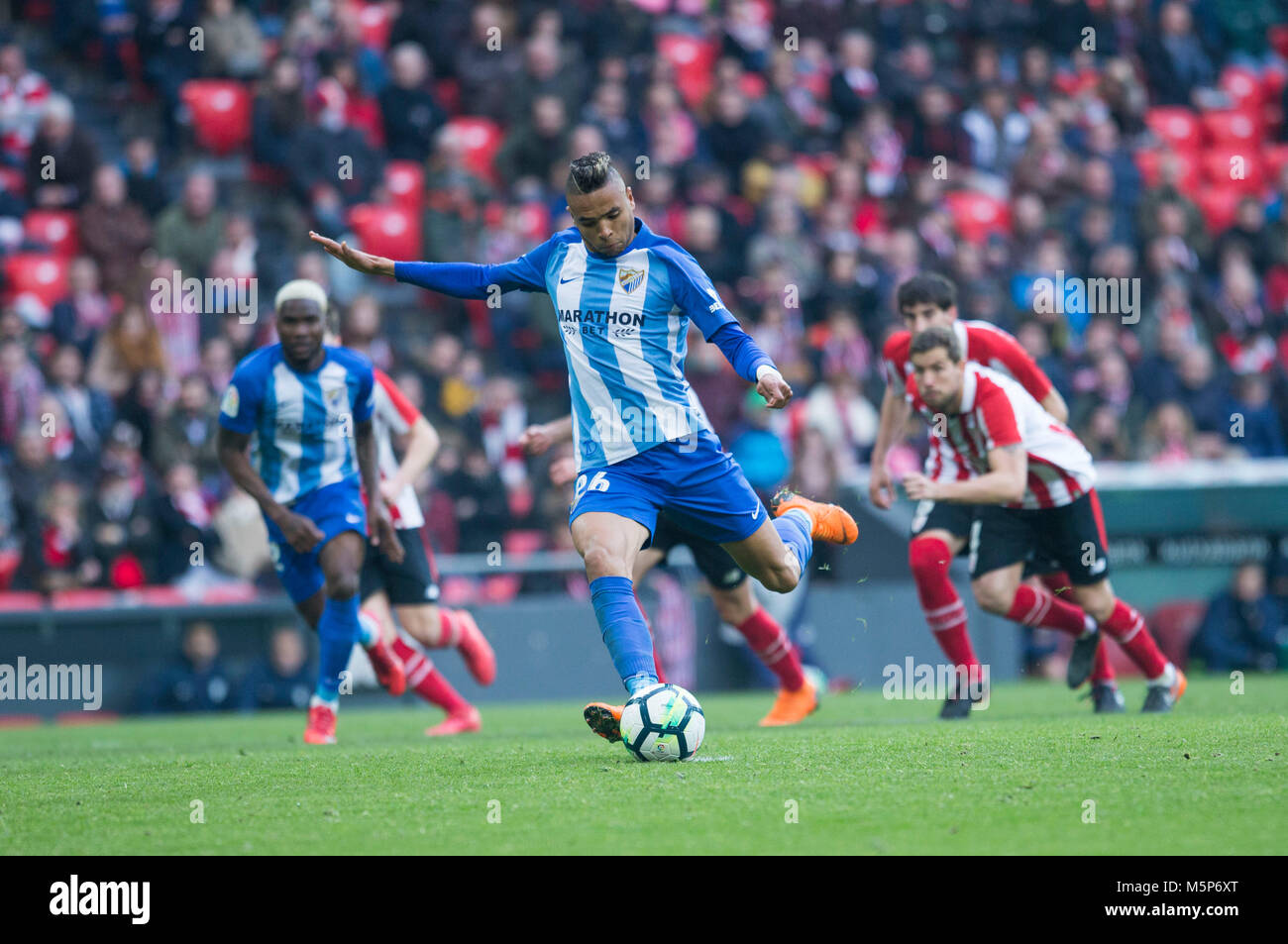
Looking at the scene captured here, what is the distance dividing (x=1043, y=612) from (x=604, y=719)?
3587 millimetres

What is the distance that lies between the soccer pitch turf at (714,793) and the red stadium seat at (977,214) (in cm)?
980

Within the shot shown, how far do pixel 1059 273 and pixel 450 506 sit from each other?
654 centimetres

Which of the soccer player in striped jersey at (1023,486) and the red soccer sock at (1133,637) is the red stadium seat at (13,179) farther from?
the red soccer sock at (1133,637)

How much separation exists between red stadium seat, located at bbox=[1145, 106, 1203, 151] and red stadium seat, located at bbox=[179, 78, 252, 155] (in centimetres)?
1024

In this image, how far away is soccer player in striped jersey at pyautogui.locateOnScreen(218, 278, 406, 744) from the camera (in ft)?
25.8

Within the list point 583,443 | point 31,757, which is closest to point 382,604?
point 31,757

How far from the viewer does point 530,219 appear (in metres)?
14.5

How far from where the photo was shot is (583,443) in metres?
6.28

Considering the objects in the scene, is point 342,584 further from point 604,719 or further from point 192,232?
point 192,232

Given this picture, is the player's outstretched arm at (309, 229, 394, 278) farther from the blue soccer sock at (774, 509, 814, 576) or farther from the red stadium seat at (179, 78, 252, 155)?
the red stadium seat at (179, 78, 252, 155)

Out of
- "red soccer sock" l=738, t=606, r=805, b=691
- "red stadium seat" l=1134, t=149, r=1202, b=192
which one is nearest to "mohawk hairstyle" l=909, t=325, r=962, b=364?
"red soccer sock" l=738, t=606, r=805, b=691

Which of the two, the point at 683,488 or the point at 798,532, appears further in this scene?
the point at 798,532

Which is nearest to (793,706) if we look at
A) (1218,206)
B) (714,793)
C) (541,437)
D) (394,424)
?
(541,437)
